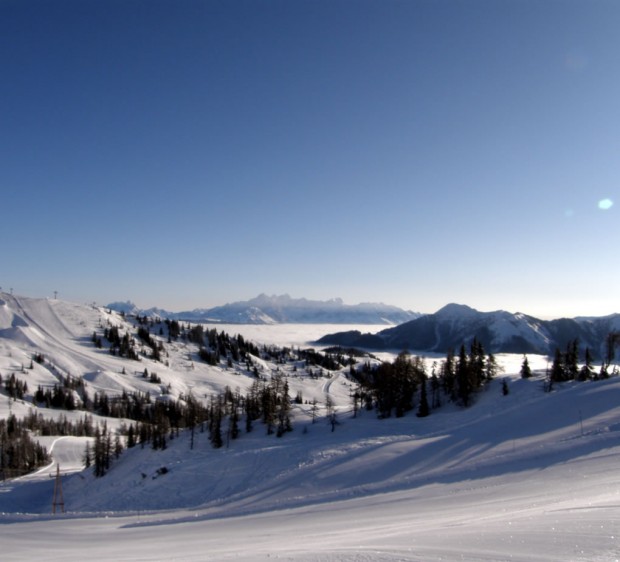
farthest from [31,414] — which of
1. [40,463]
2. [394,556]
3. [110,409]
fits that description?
[394,556]

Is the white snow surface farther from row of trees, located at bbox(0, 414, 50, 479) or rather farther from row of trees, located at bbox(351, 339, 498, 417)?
row of trees, located at bbox(0, 414, 50, 479)

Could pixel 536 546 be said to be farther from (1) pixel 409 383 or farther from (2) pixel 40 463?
(2) pixel 40 463

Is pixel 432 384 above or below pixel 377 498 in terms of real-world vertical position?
below

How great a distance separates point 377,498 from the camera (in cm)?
2623

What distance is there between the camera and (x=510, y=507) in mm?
17266

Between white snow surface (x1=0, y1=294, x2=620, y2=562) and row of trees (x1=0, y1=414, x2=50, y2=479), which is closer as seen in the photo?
white snow surface (x1=0, y1=294, x2=620, y2=562)

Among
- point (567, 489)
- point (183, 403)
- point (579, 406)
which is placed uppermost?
point (567, 489)

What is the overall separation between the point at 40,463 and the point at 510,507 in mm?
121886

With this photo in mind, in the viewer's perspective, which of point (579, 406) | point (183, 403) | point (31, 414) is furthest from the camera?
point (183, 403)

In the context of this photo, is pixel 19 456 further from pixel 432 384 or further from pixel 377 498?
pixel 377 498

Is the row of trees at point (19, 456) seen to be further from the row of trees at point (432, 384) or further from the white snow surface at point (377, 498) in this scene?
the row of trees at point (432, 384)

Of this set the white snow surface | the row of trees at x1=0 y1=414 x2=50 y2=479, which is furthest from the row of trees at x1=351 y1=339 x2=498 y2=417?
the row of trees at x1=0 y1=414 x2=50 y2=479

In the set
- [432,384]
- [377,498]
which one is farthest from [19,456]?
[377,498]

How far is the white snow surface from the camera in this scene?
36.2 ft
